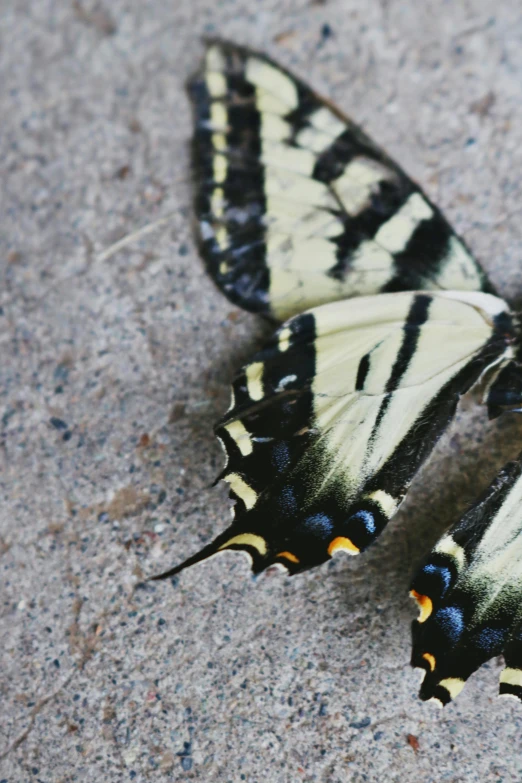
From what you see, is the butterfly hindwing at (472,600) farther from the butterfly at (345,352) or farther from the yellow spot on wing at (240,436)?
the yellow spot on wing at (240,436)

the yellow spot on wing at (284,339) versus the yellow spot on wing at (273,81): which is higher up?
the yellow spot on wing at (273,81)

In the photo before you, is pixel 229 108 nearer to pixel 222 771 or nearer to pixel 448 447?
pixel 448 447

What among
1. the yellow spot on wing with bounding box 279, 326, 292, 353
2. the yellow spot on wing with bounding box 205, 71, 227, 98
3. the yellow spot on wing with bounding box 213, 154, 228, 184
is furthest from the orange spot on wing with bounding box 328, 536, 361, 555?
the yellow spot on wing with bounding box 205, 71, 227, 98

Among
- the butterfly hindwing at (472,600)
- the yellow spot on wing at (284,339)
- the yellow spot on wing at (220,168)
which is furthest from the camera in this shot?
the yellow spot on wing at (220,168)

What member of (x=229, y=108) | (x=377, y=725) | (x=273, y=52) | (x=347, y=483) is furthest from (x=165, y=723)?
(x=273, y=52)

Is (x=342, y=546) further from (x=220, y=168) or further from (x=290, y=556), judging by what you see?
(x=220, y=168)

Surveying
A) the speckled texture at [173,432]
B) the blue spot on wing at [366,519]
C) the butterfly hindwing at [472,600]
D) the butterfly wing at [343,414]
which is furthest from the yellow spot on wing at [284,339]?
the butterfly hindwing at [472,600]
